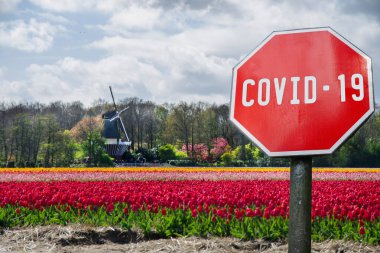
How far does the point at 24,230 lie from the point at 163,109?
6636 cm

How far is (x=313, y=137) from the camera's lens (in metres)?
1.77

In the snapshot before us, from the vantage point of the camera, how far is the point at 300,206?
6.04ft

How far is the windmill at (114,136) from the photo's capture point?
55.3 metres

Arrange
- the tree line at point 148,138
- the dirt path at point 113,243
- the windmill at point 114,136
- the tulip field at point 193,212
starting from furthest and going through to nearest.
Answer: the windmill at point 114,136 → the tree line at point 148,138 → the tulip field at point 193,212 → the dirt path at point 113,243

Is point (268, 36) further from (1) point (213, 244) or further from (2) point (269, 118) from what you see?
(1) point (213, 244)

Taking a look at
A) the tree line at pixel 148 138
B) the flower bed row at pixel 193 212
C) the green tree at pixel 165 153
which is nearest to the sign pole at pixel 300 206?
the flower bed row at pixel 193 212

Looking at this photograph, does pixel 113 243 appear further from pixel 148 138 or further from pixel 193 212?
pixel 148 138

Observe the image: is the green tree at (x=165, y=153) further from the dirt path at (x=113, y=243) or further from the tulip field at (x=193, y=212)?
the dirt path at (x=113, y=243)

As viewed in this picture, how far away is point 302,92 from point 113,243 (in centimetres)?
558

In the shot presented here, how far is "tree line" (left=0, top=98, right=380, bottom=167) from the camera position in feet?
152

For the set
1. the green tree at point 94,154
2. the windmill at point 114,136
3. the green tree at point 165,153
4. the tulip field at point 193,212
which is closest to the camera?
the tulip field at point 193,212

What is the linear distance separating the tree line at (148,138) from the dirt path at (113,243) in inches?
1130

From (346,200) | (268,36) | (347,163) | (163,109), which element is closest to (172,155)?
(347,163)

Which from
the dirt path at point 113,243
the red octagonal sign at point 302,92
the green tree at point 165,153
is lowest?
the dirt path at point 113,243
